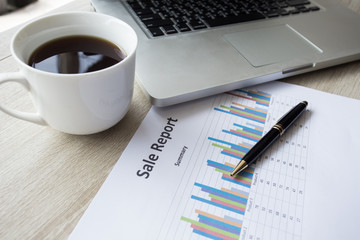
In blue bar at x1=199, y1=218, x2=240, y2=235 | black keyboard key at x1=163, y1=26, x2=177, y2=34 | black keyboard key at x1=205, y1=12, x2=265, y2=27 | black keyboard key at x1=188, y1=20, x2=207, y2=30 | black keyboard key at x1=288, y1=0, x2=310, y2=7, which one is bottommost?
blue bar at x1=199, y1=218, x2=240, y2=235

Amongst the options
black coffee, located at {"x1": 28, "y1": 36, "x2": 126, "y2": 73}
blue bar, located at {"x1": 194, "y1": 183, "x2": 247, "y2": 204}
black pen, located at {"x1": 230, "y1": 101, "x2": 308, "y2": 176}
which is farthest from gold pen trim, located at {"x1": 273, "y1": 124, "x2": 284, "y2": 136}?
black coffee, located at {"x1": 28, "y1": 36, "x2": 126, "y2": 73}

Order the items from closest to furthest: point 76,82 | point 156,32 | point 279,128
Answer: point 76,82, point 279,128, point 156,32

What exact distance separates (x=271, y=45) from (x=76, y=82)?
0.37 meters

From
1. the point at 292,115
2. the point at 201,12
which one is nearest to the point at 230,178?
the point at 292,115

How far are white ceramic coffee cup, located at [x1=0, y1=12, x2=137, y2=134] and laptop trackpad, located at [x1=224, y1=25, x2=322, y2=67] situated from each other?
0.23m

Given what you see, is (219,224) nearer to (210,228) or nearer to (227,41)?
(210,228)

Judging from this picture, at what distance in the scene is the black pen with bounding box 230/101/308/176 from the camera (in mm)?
378

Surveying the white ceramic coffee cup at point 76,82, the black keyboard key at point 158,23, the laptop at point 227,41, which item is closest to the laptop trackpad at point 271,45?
the laptop at point 227,41

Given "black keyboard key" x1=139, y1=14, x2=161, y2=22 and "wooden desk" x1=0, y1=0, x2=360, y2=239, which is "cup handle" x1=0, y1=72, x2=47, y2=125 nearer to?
"wooden desk" x1=0, y1=0, x2=360, y2=239

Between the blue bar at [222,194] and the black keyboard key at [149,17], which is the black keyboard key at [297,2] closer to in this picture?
the black keyboard key at [149,17]

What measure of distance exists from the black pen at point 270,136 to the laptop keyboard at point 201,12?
23 cm

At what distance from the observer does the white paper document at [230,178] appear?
32 centimetres

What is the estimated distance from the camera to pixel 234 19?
1.97 feet

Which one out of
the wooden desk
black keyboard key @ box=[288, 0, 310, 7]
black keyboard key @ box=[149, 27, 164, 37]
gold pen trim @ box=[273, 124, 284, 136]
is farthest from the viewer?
black keyboard key @ box=[288, 0, 310, 7]
